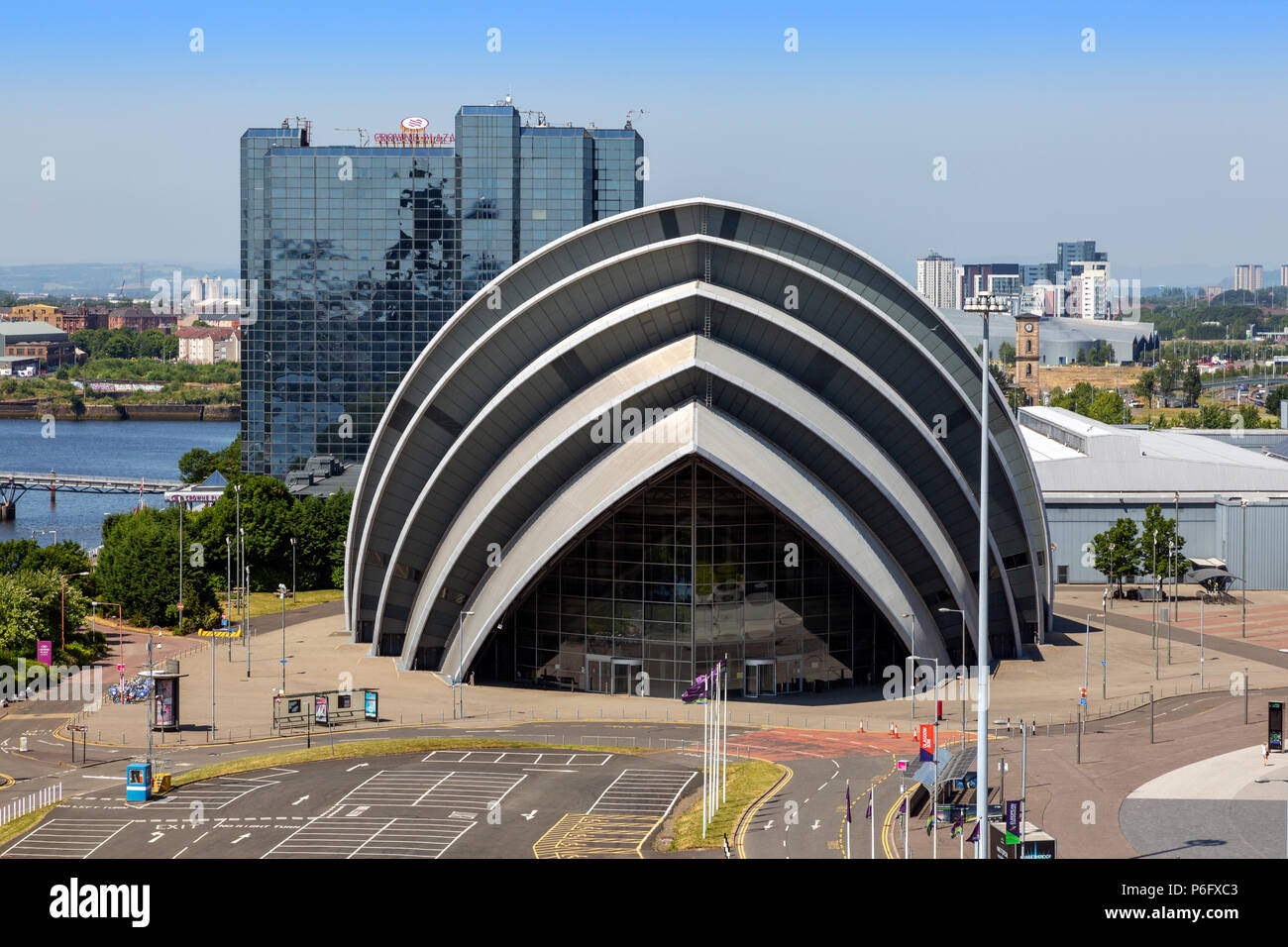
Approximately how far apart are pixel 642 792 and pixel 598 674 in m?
21.8

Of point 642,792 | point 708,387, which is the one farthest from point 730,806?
point 708,387

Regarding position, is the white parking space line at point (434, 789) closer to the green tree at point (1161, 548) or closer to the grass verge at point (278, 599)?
the grass verge at point (278, 599)

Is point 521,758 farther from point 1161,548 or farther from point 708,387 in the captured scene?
point 1161,548

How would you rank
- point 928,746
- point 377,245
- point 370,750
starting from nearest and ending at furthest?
point 928,746, point 370,750, point 377,245

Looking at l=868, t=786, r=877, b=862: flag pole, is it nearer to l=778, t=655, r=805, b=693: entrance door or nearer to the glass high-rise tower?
l=778, t=655, r=805, b=693: entrance door

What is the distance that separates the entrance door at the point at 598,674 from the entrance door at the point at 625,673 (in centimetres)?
27

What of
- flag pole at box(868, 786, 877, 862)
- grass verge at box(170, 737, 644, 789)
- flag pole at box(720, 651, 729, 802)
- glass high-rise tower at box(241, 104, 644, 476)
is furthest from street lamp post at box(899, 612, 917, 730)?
glass high-rise tower at box(241, 104, 644, 476)

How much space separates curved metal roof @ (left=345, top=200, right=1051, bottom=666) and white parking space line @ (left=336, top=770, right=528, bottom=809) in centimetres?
1886

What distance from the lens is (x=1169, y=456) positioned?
4916 inches

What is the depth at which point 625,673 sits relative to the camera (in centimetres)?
7719

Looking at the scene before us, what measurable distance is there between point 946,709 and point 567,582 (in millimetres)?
20553

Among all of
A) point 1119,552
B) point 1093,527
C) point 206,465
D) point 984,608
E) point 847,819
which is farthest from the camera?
point 206,465

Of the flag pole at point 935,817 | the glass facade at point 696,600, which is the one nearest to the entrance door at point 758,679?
the glass facade at point 696,600
